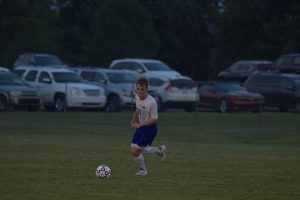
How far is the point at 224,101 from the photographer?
4119cm

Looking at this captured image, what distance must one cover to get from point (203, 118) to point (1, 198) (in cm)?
2421

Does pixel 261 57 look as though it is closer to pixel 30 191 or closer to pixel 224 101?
pixel 224 101

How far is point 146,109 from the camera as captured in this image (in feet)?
50.1

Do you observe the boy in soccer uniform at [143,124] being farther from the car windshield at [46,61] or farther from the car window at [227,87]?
the car windshield at [46,61]

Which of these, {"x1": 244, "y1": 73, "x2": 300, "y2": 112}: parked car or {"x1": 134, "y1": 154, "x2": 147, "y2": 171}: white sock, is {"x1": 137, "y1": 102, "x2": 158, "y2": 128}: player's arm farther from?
{"x1": 244, "y1": 73, "x2": 300, "y2": 112}: parked car

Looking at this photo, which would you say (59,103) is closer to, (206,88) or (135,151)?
(206,88)

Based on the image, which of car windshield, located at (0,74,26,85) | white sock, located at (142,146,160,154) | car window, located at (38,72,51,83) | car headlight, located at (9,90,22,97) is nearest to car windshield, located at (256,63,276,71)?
car window, located at (38,72,51,83)

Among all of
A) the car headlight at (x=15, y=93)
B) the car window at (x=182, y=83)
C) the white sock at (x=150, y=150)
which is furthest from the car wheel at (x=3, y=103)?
the white sock at (x=150, y=150)

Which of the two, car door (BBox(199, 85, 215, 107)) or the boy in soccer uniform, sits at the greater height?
the boy in soccer uniform

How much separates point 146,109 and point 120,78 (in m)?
26.6

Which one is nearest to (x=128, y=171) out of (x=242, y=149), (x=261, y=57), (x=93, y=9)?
(x=242, y=149)

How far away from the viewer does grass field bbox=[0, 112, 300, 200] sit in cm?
1321

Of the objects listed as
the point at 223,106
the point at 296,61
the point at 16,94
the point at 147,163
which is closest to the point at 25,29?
the point at 296,61

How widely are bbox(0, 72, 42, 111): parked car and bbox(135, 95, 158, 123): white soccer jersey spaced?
23.5 meters
